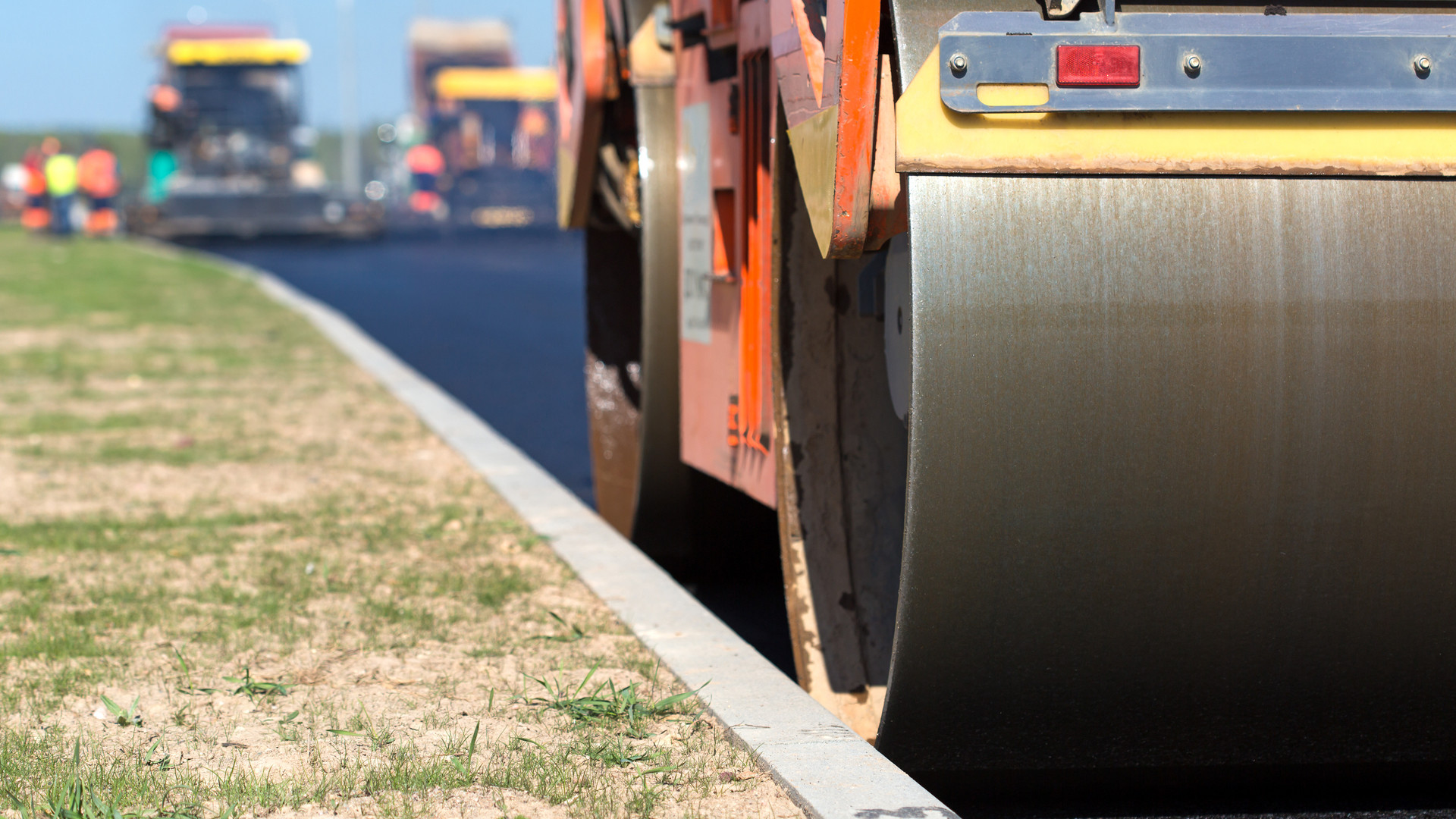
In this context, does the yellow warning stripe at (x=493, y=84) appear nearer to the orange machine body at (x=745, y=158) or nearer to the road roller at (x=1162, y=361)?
the orange machine body at (x=745, y=158)

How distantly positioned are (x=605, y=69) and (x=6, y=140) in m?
76.7

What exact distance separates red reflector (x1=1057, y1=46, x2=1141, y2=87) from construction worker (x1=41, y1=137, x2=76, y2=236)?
3381 centimetres

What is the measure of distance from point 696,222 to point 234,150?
1224 inches

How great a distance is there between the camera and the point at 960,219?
9.36 feet

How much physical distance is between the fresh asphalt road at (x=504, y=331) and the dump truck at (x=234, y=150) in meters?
0.62

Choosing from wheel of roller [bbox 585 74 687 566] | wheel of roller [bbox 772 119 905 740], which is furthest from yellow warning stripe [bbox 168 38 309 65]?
wheel of roller [bbox 772 119 905 740]

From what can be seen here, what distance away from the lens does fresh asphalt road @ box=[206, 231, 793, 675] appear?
18.5ft

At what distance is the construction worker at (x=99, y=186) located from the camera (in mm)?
34812

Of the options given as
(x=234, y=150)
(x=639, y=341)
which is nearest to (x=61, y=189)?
(x=234, y=150)

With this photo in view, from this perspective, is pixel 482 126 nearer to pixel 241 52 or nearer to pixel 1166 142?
pixel 241 52

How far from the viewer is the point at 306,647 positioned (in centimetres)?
417

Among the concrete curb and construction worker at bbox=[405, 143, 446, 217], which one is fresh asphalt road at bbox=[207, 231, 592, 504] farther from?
construction worker at bbox=[405, 143, 446, 217]

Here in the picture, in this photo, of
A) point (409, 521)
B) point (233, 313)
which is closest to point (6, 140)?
point (233, 313)

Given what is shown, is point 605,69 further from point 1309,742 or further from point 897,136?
point 1309,742
